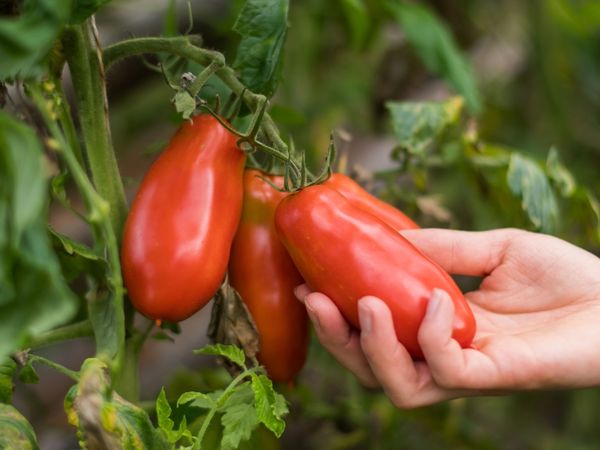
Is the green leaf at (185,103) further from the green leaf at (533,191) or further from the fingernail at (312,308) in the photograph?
the green leaf at (533,191)

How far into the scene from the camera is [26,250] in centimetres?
54

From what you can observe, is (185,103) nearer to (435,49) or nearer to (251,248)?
(251,248)

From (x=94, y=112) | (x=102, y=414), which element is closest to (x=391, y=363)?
(x=102, y=414)

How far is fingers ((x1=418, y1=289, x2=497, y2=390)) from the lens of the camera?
2.32ft

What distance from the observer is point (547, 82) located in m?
2.06

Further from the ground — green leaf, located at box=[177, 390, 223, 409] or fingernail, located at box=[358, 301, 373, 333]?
fingernail, located at box=[358, 301, 373, 333]

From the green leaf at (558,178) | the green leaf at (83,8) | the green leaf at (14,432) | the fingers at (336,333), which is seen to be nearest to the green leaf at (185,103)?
the green leaf at (83,8)

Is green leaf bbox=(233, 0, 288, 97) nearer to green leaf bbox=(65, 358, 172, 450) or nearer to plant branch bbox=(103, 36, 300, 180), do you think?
plant branch bbox=(103, 36, 300, 180)

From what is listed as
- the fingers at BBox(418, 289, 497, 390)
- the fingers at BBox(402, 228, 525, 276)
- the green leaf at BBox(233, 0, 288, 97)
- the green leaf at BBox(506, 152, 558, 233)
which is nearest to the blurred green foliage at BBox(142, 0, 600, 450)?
the green leaf at BBox(506, 152, 558, 233)

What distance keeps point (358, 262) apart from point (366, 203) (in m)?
0.12

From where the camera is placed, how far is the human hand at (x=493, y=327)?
2.37ft

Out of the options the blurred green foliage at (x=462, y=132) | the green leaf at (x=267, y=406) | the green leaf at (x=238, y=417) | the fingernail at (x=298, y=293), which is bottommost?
the blurred green foliage at (x=462, y=132)

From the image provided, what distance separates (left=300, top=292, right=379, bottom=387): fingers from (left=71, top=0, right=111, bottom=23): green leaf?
0.32 meters

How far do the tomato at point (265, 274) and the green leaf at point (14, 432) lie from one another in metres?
0.24
